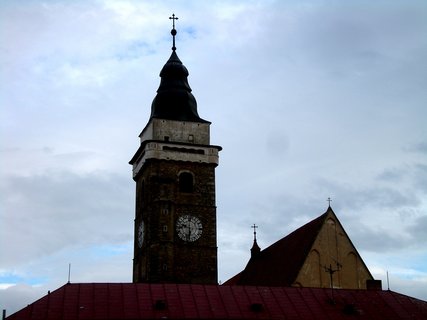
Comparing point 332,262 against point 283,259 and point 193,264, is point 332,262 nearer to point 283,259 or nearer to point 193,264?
point 283,259

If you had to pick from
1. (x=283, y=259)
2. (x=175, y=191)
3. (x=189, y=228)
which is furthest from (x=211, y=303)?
(x=175, y=191)

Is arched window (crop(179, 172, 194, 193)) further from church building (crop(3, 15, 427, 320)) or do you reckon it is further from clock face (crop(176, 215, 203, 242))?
clock face (crop(176, 215, 203, 242))

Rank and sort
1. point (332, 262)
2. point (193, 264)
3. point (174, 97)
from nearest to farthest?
point (332, 262) → point (193, 264) → point (174, 97)

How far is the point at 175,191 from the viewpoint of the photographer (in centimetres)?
6272

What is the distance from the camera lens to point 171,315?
42219mm

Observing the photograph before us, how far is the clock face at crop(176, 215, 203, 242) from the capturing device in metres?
61.6

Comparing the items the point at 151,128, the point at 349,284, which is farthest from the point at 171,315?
the point at 151,128

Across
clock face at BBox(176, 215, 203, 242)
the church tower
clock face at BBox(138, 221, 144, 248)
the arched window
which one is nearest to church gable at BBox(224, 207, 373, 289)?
the church tower

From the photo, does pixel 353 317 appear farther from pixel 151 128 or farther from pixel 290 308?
pixel 151 128

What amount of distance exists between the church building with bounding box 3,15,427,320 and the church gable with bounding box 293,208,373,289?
0.06 m

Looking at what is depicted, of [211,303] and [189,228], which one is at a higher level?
[189,228]

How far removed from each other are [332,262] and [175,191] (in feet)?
52.4

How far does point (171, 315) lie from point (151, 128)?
24592mm

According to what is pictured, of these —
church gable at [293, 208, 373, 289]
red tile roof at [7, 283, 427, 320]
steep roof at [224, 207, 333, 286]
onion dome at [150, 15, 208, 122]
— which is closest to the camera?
red tile roof at [7, 283, 427, 320]
